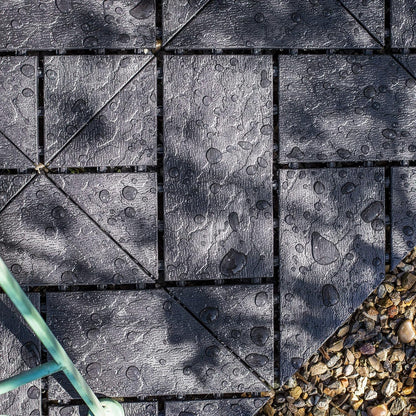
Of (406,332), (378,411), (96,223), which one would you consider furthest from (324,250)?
(96,223)

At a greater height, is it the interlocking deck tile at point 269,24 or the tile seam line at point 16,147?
the interlocking deck tile at point 269,24

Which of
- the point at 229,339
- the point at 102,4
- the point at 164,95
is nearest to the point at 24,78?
the point at 102,4

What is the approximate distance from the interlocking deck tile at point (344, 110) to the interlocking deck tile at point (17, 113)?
1.27m

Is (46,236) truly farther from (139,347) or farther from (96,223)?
(139,347)

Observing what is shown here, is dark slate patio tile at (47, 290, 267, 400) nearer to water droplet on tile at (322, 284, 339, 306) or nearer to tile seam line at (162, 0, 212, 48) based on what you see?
water droplet on tile at (322, 284, 339, 306)

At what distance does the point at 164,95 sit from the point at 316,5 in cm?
91

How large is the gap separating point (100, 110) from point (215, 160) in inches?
25.1

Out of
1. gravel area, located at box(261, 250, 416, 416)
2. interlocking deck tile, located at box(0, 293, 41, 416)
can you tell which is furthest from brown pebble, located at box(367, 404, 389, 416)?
interlocking deck tile, located at box(0, 293, 41, 416)

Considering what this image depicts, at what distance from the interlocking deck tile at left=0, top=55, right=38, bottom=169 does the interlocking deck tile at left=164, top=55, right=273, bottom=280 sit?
685mm

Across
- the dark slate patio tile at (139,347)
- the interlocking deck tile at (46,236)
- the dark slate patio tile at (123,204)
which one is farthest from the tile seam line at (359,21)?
the dark slate patio tile at (139,347)

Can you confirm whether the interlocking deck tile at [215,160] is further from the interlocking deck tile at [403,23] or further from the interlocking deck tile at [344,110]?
the interlocking deck tile at [403,23]

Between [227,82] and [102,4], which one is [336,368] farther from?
[102,4]

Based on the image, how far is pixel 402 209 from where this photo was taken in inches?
101

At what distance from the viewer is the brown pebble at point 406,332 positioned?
8.59 ft
